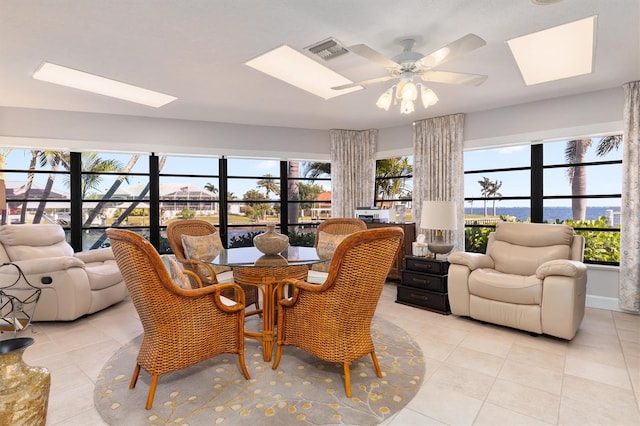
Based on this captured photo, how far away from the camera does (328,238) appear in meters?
3.71

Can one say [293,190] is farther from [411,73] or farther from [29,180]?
[29,180]

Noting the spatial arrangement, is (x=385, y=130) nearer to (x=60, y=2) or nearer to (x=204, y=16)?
(x=204, y=16)

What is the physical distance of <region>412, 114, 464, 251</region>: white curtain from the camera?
4.86 m

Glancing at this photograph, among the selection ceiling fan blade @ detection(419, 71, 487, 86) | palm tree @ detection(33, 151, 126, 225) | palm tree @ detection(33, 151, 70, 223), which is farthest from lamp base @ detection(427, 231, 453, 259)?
palm tree @ detection(33, 151, 70, 223)

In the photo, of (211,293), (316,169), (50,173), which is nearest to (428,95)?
(211,293)

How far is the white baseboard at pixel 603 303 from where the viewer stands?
152 inches

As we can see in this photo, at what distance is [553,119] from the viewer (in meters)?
4.19

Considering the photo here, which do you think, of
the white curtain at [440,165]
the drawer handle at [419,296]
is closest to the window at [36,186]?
the drawer handle at [419,296]

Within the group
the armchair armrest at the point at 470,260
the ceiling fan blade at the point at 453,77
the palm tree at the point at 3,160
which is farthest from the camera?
the palm tree at the point at 3,160

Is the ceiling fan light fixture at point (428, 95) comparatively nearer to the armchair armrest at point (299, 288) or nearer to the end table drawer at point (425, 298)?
the armchair armrest at point (299, 288)

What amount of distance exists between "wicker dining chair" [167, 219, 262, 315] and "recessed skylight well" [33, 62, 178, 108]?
62.7 inches

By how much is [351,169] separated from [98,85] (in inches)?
146

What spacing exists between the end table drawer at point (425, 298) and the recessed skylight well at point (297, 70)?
2455 mm

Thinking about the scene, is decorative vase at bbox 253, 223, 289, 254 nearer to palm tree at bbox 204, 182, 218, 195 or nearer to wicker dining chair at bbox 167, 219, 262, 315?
wicker dining chair at bbox 167, 219, 262, 315
